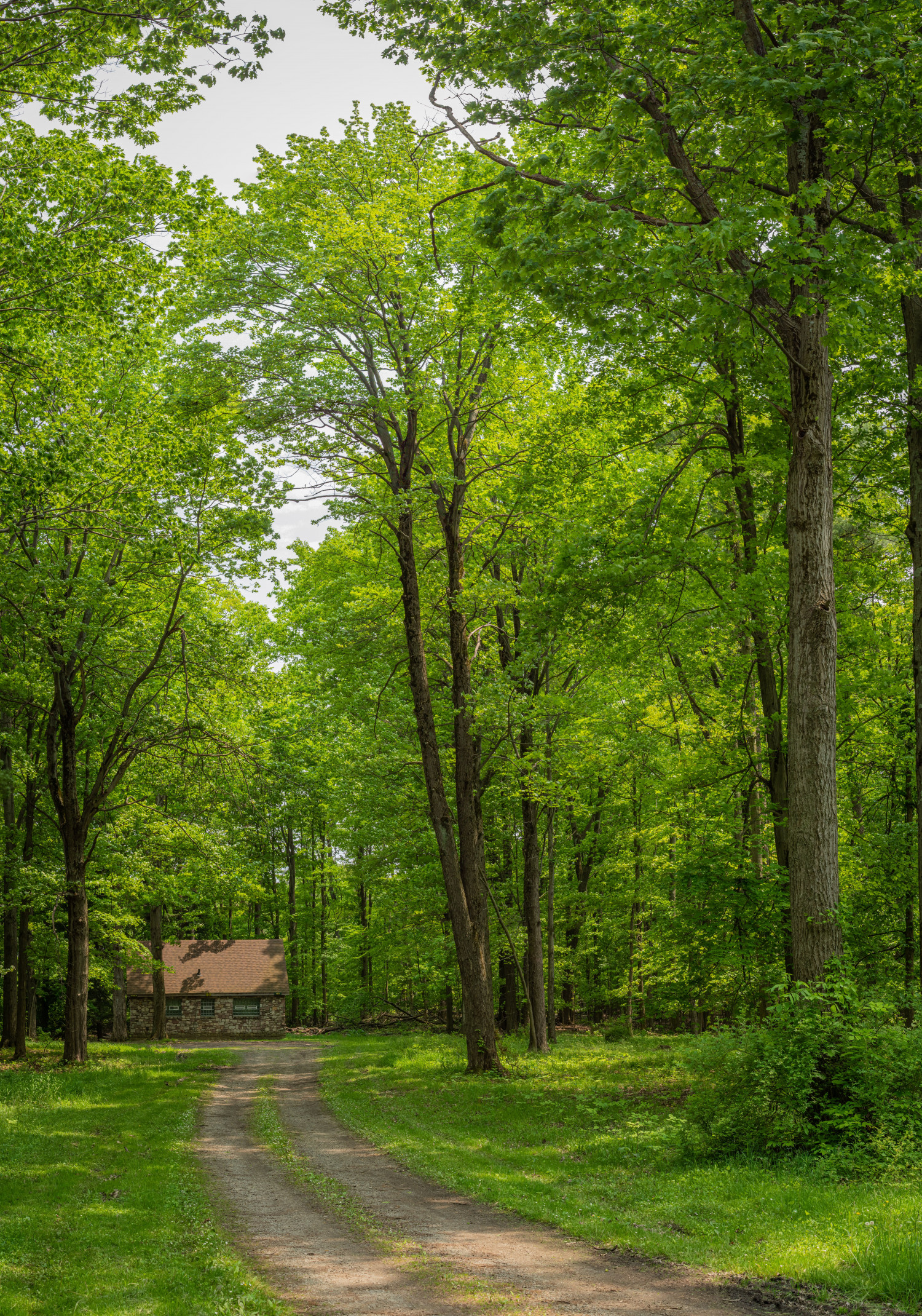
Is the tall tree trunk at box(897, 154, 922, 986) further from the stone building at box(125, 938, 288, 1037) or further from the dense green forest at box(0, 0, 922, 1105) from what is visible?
the stone building at box(125, 938, 288, 1037)

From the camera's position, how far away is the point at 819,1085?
9.10 meters

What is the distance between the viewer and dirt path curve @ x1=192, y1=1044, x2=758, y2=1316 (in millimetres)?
6176

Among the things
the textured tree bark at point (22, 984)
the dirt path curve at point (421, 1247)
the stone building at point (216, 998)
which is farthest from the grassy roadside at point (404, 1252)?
the stone building at point (216, 998)

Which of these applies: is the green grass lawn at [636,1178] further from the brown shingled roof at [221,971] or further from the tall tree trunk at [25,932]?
the brown shingled roof at [221,971]

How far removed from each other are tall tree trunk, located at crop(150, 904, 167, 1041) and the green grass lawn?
579 inches

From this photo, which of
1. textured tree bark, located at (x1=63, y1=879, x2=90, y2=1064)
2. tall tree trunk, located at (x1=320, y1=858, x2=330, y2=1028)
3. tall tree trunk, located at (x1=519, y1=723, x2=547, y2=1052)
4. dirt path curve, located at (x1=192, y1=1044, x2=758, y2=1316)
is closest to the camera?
dirt path curve, located at (x1=192, y1=1044, x2=758, y2=1316)

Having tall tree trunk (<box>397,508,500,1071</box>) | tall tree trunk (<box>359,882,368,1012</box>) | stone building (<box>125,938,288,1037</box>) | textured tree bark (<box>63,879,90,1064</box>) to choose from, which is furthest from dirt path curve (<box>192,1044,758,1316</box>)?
stone building (<box>125,938,288,1037</box>)

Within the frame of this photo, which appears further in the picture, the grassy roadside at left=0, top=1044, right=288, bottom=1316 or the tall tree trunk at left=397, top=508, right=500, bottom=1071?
the tall tree trunk at left=397, top=508, right=500, bottom=1071

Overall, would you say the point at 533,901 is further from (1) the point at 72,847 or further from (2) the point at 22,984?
(2) the point at 22,984

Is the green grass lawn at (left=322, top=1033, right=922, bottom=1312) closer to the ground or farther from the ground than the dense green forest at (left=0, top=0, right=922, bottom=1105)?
closer to the ground

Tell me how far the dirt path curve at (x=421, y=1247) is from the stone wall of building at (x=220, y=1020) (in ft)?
106

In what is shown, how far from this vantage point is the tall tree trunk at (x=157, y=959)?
103ft

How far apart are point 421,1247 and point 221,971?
1501 inches

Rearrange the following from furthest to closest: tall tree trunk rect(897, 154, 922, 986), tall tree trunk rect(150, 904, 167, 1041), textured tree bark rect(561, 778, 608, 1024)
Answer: textured tree bark rect(561, 778, 608, 1024)
tall tree trunk rect(150, 904, 167, 1041)
tall tree trunk rect(897, 154, 922, 986)
